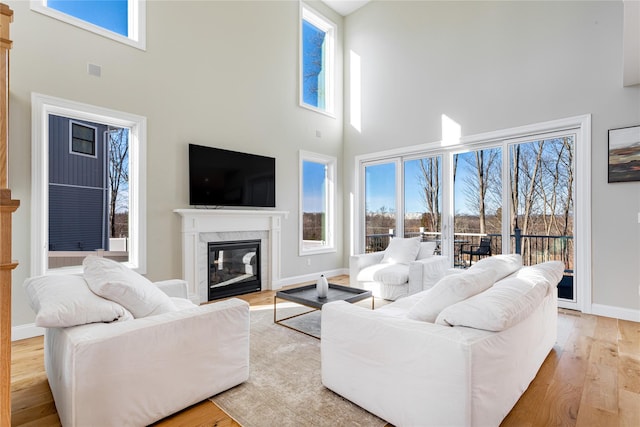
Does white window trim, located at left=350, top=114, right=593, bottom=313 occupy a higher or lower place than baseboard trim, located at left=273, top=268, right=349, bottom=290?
higher

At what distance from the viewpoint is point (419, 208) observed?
545 cm

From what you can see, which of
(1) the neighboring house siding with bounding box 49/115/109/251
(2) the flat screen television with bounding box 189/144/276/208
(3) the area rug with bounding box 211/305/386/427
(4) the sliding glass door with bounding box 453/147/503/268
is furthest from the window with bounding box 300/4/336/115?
(3) the area rug with bounding box 211/305/386/427

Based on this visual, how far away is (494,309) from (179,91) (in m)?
4.22

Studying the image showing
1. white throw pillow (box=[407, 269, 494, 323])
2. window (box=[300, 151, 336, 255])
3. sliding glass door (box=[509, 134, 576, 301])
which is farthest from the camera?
window (box=[300, 151, 336, 255])

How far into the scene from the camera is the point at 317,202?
612 cm

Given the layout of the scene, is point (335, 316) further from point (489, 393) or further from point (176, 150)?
point (176, 150)

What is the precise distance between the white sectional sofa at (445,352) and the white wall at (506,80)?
7.73 ft

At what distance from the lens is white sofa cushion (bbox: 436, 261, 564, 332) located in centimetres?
156

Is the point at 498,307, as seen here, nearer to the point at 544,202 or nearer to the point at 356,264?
the point at 356,264

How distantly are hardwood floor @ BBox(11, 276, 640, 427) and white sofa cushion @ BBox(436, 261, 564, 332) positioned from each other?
0.65 m

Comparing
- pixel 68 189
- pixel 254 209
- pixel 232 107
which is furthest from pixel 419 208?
pixel 68 189

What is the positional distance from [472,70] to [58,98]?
5101 mm

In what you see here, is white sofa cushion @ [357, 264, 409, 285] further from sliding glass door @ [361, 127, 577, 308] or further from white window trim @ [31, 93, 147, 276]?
white window trim @ [31, 93, 147, 276]

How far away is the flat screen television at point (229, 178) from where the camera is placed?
4.29 m
